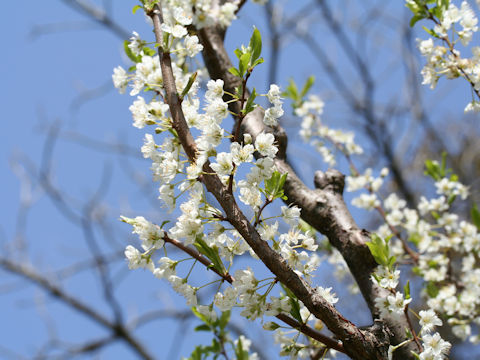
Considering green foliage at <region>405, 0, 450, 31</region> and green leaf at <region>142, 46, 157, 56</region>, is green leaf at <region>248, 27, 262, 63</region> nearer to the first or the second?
green leaf at <region>142, 46, 157, 56</region>

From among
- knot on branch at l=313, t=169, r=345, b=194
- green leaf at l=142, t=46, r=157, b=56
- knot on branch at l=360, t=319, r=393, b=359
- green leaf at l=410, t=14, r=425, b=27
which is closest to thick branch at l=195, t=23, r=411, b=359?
knot on branch at l=313, t=169, r=345, b=194

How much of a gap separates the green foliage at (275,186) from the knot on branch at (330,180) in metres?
0.64

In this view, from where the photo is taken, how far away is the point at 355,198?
278 cm

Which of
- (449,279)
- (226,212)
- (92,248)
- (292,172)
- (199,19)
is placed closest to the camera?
(226,212)

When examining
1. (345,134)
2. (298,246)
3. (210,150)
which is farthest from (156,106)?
(345,134)

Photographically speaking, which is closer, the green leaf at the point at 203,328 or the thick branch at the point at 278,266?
the thick branch at the point at 278,266

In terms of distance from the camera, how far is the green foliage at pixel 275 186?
3.55 feet

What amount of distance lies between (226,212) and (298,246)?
216 mm

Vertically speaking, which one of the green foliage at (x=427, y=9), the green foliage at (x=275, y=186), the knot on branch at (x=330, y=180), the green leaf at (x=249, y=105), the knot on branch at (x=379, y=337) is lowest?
the knot on branch at (x=379, y=337)

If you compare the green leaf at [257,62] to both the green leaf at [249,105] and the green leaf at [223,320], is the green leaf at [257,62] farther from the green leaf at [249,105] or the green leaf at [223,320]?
the green leaf at [223,320]

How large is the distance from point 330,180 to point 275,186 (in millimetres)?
670

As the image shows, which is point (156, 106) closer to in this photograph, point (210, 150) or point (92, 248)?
point (210, 150)

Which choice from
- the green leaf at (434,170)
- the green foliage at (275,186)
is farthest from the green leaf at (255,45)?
the green leaf at (434,170)

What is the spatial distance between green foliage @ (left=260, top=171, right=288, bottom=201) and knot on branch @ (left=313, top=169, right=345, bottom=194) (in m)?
0.64
